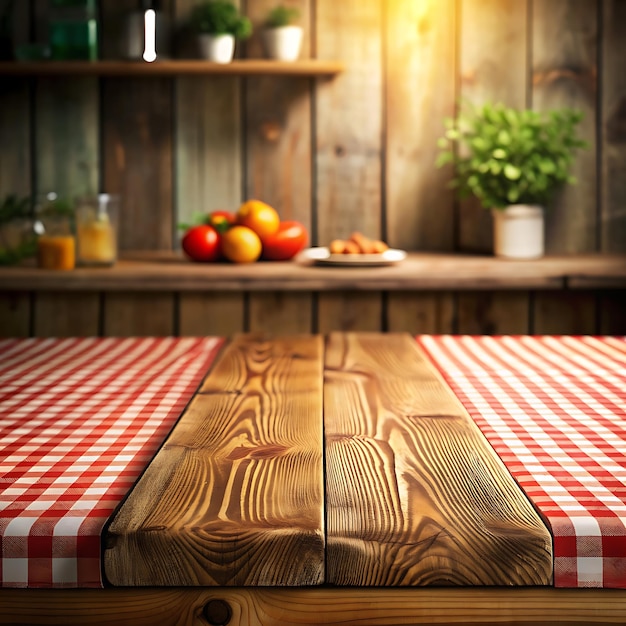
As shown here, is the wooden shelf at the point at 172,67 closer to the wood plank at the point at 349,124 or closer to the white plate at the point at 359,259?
the wood plank at the point at 349,124

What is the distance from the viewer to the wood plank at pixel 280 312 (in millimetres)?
2391

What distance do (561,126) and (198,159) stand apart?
104 cm

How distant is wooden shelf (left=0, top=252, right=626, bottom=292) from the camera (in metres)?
Answer: 2.30

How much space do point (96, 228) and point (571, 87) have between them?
4.69ft

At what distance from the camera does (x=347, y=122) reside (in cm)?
276

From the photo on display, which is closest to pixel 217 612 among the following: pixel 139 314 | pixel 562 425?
pixel 562 425

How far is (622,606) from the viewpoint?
0.67m

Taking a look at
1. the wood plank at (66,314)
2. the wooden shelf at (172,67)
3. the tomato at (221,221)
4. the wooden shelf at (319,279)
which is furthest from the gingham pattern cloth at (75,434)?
the wooden shelf at (172,67)

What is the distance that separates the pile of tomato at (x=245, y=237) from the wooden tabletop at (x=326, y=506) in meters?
1.46

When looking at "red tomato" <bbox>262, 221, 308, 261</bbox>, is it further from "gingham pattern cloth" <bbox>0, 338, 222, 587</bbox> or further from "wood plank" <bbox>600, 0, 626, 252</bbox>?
"gingham pattern cloth" <bbox>0, 338, 222, 587</bbox>

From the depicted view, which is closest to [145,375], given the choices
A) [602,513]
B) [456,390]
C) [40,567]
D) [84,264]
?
[456,390]

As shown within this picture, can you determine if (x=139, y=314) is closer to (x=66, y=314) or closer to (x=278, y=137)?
(x=66, y=314)

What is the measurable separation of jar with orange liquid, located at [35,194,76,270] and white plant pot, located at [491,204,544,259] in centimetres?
114

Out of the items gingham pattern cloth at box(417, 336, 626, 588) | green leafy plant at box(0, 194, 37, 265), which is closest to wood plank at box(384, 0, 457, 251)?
green leafy plant at box(0, 194, 37, 265)
